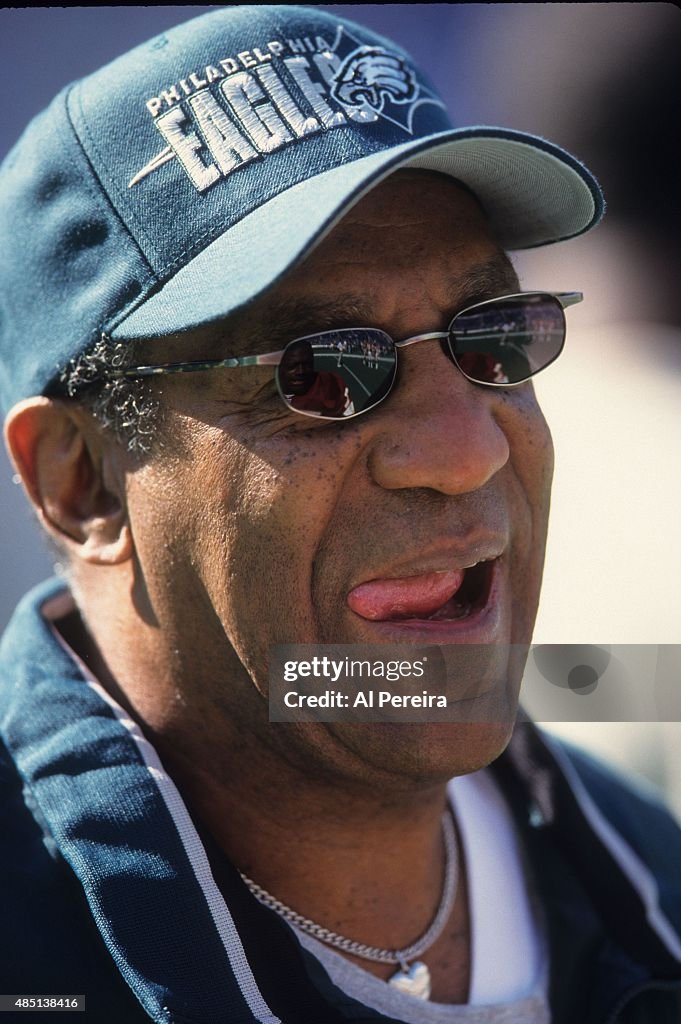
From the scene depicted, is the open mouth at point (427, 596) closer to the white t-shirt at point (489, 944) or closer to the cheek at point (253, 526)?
the cheek at point (253, 526)

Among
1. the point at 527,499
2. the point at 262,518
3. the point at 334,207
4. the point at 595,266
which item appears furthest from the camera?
the point at 595,266

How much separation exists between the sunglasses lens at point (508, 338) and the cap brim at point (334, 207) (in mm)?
132

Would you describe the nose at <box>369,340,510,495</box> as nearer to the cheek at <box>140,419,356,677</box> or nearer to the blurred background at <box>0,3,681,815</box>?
the cheek at <box>140,419,356,677</box>

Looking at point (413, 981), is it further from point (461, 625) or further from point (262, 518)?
Result: point (262, 518)

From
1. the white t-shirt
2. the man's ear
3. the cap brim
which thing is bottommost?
the white t-shirt

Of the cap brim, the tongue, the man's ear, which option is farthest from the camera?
the man's ear

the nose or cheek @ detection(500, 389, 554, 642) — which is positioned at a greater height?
the nose

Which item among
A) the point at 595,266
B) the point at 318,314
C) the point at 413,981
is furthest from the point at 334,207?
the point at 413,981

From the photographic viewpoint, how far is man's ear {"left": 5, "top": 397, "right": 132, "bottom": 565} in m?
1.29

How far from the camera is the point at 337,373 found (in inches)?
45.5

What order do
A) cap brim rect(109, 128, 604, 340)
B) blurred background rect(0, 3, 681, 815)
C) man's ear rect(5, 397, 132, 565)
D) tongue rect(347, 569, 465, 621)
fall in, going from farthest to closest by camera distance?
1. blurred background rect(0, 3, 681, 815)
2. man's ear rect(5, 397, 132, 565)
3. tongue rect(347, 569, 465, 621)
4. cap brim rect(109, 128, 604, 340)

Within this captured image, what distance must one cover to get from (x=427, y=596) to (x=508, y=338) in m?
0.31

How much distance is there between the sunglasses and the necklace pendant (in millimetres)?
671

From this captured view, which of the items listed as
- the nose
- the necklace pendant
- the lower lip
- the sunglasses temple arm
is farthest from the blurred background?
the necklace pendant
